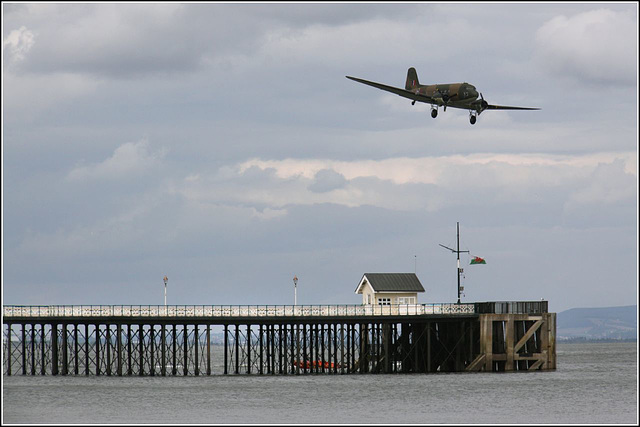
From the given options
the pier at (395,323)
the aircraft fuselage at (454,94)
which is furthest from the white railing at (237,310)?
the aircraft fuselage at (454,94)

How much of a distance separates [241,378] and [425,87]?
26297mm

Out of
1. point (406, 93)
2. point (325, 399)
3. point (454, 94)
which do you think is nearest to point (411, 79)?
point (406, 93)

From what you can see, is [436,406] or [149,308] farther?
[149,308]

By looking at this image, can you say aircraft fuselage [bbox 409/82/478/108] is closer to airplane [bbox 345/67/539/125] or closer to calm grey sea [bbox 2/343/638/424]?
airplane [bbox 345/67/539/125]

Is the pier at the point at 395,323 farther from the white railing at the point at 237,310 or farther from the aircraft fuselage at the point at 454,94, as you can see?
the aircraft fuselage at the point at 454,94

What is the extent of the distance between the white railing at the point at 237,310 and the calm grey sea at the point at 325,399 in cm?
465

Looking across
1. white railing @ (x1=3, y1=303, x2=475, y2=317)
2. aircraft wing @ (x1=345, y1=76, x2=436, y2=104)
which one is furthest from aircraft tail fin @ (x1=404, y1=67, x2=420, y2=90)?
white railing @ (x1=3, y1=303, x2=475, y2=317)

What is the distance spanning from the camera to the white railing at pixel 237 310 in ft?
272

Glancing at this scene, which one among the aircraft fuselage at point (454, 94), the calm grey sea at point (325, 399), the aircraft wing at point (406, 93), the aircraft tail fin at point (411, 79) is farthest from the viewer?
the aircraft tail fin at point (411, 79)

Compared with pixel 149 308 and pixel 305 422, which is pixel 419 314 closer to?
pixel 149 308

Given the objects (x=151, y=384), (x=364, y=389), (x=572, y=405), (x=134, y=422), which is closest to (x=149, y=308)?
(x=151, y=384)

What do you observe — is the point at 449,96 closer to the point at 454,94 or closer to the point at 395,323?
the point at 454,94

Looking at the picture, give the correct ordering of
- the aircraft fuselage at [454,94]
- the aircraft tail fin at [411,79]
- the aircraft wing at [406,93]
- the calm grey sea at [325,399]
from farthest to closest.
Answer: the aircraft tail fin at [411,79] → the aircraft wing at [406,93] → the aircraft fuselage at [454,94] → the calm grey sea at [325,399]

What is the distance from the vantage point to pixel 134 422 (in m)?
58.4
